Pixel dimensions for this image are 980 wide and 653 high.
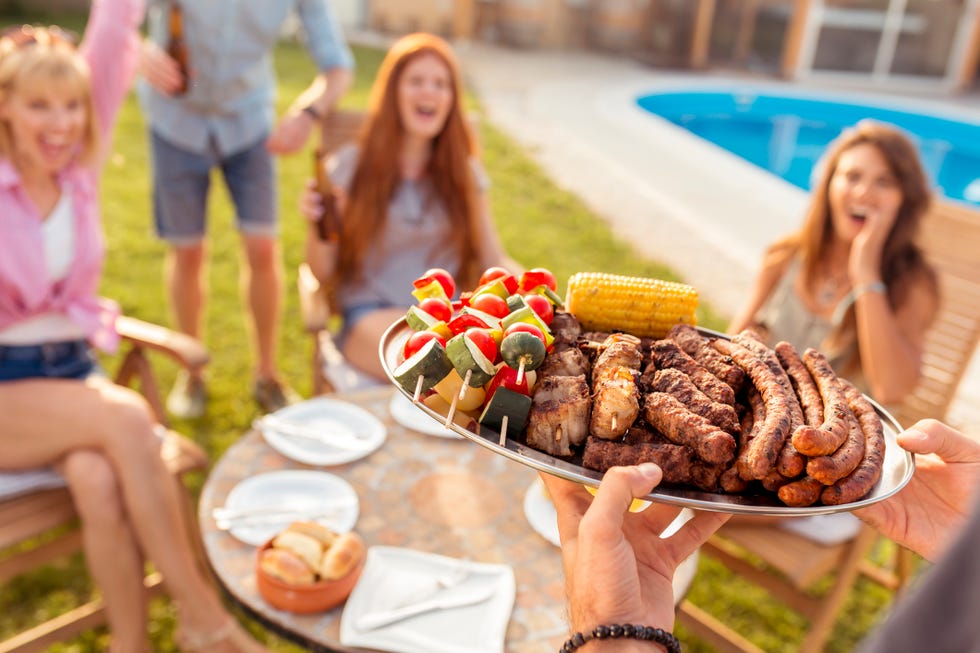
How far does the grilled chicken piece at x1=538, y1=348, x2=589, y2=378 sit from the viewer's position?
152 centimetres

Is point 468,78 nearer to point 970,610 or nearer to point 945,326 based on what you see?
point 945,326

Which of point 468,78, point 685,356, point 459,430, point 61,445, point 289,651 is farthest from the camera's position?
point 468,78

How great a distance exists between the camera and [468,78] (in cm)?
1309

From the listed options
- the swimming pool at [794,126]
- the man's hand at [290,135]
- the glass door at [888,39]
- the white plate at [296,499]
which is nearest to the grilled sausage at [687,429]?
the white plate at [296,499]

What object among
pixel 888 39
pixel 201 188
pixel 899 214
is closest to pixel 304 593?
pixel 899 214

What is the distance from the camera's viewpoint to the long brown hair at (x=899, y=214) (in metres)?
3.02

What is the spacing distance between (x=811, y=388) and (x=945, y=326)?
7.86 ft

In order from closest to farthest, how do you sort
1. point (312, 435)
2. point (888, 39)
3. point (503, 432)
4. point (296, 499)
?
point (503, 432), point (296, 499), point (312, 435), point (888, 39)

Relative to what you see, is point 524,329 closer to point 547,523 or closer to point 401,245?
point 547,523

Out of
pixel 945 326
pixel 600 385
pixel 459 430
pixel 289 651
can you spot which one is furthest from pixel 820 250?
pixel 289 651

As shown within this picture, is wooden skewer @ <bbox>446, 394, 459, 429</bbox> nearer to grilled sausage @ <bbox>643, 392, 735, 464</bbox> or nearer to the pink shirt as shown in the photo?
grilled sausage @ <bbox>643, 392, 735, 464</bbox>

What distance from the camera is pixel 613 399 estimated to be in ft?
4.43

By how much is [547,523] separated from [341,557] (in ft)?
2.06

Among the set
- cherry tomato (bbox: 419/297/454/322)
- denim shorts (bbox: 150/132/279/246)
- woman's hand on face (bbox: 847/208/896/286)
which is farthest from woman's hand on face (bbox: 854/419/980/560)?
denim shorts (bbox: 150/132/279/246)
